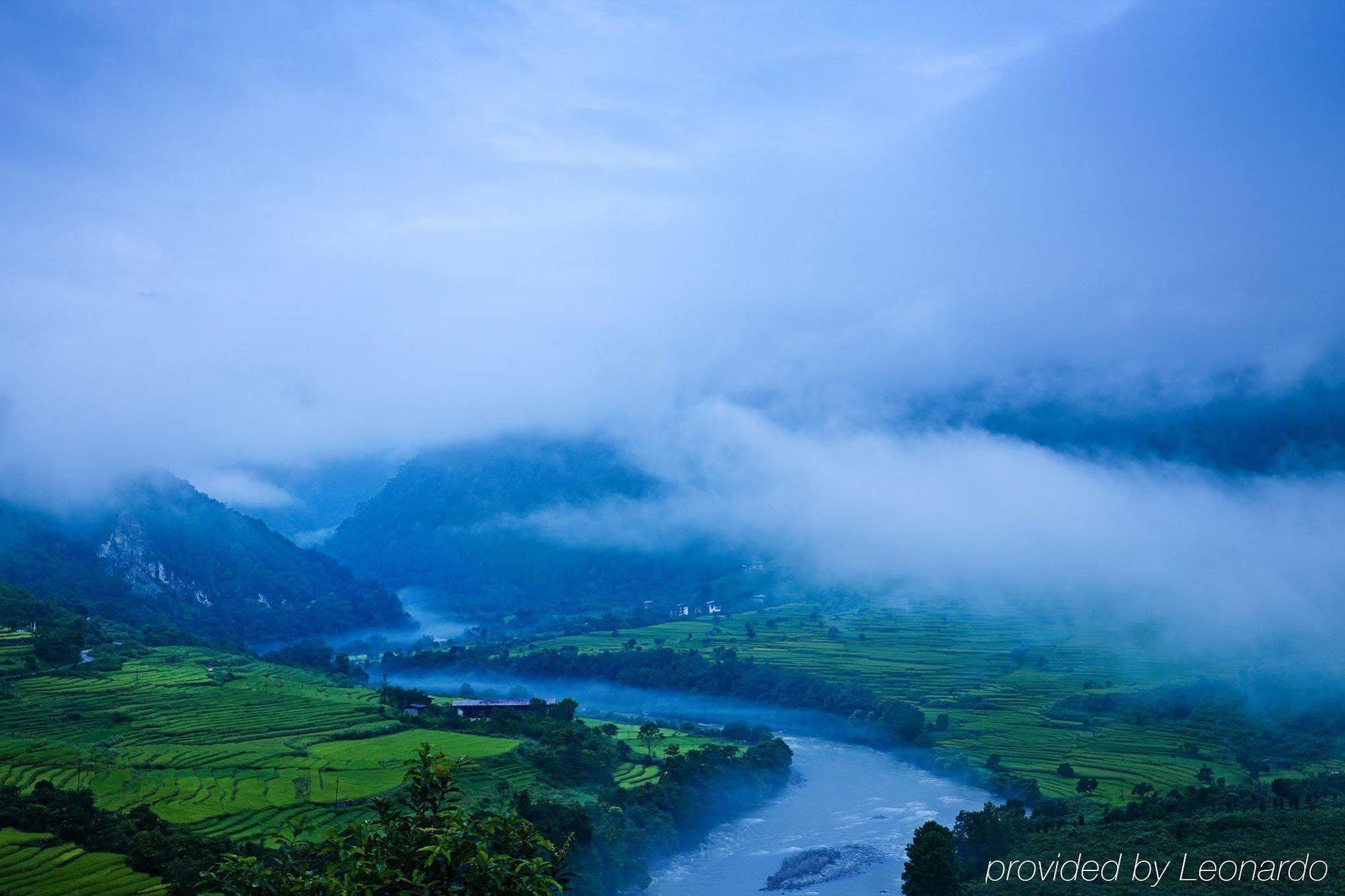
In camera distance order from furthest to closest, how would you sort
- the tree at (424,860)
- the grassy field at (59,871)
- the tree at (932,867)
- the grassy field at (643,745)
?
1. the grassy field at (643,745)
2. the tree at (932,867)
3. the grassy field at (59,871)
4. the tree at (424,860)

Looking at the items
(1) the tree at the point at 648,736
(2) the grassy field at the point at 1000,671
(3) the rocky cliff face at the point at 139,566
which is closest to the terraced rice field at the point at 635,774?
(1) the tree at the point at 648,736

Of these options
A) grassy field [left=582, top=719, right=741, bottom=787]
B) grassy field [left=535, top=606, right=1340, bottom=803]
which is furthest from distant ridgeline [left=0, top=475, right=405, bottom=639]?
grassy field [left=582, top=719, right=741, bottom=787]

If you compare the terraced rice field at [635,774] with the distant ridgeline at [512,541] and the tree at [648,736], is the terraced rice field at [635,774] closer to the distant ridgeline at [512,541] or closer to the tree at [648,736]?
the tree at [648,736]

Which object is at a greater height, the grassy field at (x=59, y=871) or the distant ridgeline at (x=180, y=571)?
the distant ridgeline at (x=180, y=571)

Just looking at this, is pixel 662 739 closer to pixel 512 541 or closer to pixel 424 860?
pixel 424 860

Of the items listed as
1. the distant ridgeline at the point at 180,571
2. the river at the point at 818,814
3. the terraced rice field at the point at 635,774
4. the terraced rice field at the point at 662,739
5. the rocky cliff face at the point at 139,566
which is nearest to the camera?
the river at the point at 818,814

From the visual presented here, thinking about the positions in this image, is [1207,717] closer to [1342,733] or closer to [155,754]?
[1342,733]

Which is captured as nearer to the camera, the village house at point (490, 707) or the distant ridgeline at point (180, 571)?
the village house at point (490, 707)
